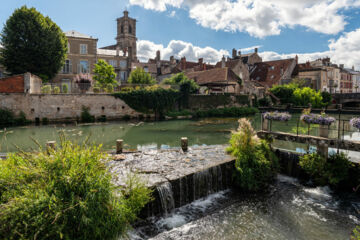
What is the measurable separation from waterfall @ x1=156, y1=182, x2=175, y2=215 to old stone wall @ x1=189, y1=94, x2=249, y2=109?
2560 centimetres

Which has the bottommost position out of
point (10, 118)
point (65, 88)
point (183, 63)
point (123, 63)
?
point (10, 118)

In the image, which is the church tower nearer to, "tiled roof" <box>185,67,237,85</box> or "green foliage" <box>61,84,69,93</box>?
"tiled roof" <box>185,67,237,85</box>

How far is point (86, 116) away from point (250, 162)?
20.7m

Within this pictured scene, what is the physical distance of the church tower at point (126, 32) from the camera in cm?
5850

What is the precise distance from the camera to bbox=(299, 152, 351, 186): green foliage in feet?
25.6

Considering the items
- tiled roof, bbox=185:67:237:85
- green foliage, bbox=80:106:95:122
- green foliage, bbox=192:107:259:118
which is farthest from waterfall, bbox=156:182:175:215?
tiled roof, bbox=185:67:237:85

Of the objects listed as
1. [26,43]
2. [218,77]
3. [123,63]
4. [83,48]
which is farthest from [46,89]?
[123,63]

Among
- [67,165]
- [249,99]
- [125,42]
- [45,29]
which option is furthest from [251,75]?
[67,165]

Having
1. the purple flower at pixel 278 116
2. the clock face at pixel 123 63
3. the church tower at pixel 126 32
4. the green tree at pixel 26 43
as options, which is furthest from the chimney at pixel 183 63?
the purple flower at pixel 278 116

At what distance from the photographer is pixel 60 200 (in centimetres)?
346

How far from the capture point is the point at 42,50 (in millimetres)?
26438

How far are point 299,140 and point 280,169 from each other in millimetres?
1482

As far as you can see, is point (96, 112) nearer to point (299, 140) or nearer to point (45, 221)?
point (299, 140)

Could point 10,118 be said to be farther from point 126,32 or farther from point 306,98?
point 126,32
